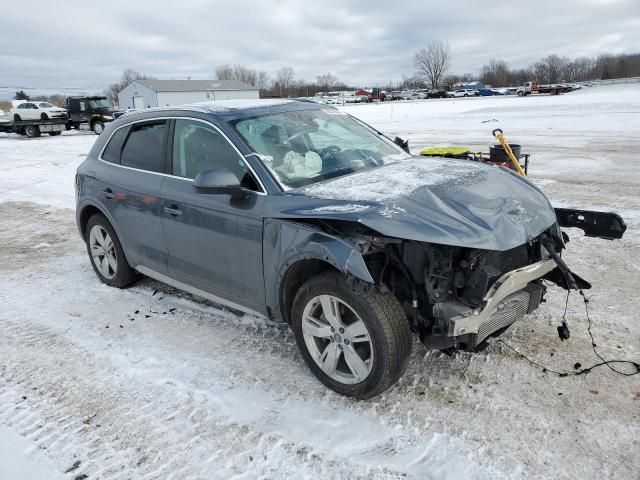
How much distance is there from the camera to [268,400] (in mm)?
3211

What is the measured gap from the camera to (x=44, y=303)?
4.91m

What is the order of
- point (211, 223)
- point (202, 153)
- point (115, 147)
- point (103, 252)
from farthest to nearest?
point (103, 252), point (115, 147), point (202, 153), point (211, 223)

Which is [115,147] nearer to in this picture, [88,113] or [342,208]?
[342,208]

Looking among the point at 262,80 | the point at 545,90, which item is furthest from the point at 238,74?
the point at 545,90

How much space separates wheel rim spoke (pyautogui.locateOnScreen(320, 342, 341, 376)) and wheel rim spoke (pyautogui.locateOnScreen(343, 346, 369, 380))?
66mm

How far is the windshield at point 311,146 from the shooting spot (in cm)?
366

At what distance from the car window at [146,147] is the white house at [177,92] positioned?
2886 inches

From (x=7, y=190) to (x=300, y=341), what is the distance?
1088 cm

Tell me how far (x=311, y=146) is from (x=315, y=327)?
1489 millimetres

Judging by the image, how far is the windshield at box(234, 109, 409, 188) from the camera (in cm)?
366

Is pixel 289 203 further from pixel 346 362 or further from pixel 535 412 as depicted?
pixel 535 412

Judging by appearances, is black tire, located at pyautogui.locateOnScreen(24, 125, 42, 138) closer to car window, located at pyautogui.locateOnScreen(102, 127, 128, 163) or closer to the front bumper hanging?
car window, located at pyautogui.locateOnScreen(102, 127, 128, 163)

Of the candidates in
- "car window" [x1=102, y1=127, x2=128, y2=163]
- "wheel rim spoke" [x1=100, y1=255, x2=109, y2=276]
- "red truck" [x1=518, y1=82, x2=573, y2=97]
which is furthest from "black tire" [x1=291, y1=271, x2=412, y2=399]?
"red truck" [x1=518, y1=82, x2=573, y2=97]

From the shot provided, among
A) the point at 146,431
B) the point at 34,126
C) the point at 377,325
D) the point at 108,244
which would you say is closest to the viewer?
the point at 377,325
